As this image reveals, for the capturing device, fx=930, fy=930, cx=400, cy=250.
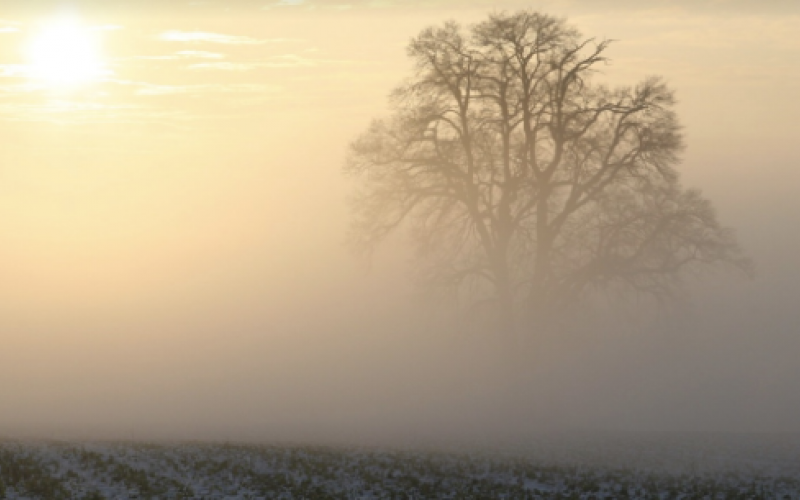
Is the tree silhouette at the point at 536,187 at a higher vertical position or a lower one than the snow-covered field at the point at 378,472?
higher

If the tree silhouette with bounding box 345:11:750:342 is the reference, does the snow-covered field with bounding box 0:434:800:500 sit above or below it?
below

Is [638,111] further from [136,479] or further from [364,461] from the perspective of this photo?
[136,479]

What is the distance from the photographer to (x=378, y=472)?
65.0ft

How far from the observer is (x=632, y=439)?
30.4 metres

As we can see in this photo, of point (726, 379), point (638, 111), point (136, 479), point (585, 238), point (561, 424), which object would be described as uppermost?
point (638, 111)

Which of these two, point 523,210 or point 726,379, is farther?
point 726,379

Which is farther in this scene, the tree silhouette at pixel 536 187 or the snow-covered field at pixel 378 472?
the tree silhouette at pixel 536 187

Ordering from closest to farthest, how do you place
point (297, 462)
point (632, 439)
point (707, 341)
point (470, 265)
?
point (297, 462) < point (632, 439) < point (470, 265) < point (707, 341)

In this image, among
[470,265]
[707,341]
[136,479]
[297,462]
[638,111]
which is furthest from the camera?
[707,341]

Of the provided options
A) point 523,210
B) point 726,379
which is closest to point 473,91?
point 523,210

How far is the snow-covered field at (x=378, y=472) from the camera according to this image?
17281 millimetres

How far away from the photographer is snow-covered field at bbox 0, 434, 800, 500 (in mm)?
17281

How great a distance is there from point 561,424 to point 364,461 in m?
17.0

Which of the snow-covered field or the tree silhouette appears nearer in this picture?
the snow-covered field
